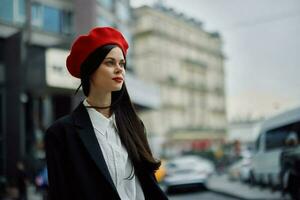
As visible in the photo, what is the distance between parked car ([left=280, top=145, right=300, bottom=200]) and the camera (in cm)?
1058

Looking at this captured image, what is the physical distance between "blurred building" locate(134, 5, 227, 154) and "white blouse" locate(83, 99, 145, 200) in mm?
51497

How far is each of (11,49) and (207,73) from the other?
57235 mm

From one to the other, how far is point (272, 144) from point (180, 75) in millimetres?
50500

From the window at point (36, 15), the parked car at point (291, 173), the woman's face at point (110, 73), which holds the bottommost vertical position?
the parked car at point (291, 173)

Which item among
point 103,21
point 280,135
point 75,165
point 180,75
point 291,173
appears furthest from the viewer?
point 180,75

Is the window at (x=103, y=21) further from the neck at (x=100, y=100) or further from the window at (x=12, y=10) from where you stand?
the neck at (x=100, y=100)

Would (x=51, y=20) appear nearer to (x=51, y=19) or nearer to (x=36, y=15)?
(x=51, y=19)

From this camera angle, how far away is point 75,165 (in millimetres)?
1812

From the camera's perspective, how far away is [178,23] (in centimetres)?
6284

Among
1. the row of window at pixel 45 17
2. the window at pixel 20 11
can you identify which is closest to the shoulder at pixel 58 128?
the row of window at pixel 45 17

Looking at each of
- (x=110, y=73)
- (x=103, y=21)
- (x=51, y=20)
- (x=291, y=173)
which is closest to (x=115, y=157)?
(x=110, y=73)

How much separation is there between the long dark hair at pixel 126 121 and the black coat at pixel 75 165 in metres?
0.19

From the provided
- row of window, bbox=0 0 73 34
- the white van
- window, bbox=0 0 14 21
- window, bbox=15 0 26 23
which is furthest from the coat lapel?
window, bbox=15 0 26 23

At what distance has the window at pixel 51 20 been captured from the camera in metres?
21.9
